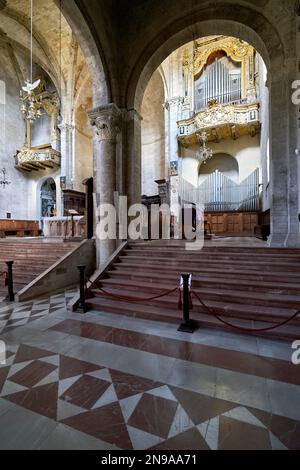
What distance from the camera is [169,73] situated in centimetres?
1366

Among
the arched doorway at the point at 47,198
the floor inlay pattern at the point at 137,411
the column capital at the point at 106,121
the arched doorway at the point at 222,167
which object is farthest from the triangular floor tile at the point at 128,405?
the arched doorway at the point at 47,198

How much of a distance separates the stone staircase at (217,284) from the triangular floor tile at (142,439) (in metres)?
2.06

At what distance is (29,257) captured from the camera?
7145 millimetres

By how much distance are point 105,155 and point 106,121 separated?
3.23 feet

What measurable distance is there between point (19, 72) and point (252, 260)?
2188 cm

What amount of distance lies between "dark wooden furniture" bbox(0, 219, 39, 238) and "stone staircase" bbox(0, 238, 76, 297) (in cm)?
846

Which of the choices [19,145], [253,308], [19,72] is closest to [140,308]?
[253,308]

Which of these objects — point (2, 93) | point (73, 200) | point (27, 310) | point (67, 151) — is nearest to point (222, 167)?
point (73, 200)

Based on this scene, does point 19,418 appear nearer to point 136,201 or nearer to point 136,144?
point 136,201

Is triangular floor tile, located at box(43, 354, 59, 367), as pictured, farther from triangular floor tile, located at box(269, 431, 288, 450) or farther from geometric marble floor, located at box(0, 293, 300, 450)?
triangular floor tile, located at box(269, 431, 288, 450)

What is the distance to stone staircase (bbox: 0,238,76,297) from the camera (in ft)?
20.8

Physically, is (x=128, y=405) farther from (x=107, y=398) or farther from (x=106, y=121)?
(x=106, y=121)

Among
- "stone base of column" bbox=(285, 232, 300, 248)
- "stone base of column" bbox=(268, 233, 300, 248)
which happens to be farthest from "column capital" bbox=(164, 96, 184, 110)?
"stone base of column" bbox=(285, 232, 300, 248)

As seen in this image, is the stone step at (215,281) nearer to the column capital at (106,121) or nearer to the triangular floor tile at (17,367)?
the triangular floor tile at (17,367)
